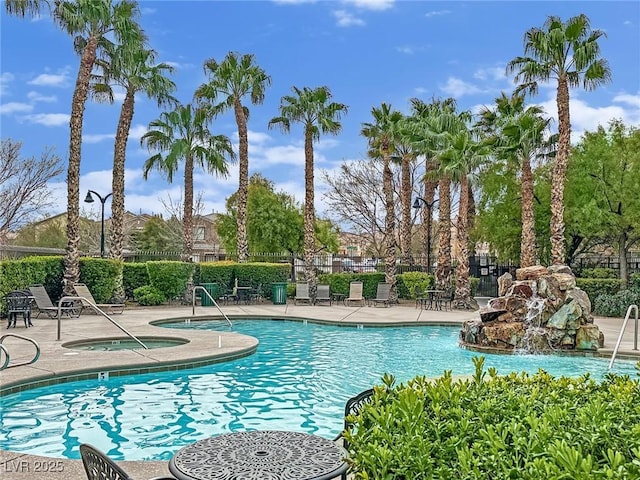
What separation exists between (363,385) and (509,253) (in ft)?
63.5

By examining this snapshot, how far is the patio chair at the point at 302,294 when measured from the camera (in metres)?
21.0

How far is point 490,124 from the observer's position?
24859 millimetres

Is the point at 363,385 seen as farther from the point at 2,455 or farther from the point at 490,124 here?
the point at 490,124

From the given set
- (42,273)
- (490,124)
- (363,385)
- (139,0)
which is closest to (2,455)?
(363,385)

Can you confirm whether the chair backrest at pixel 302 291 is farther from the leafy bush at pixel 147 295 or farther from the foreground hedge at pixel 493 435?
the foreground hedge at pixel 493 435

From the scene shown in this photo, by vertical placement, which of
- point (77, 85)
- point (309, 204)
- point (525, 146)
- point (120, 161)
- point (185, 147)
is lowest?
point (309, 204)

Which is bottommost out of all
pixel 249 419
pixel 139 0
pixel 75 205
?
pixel 249 419

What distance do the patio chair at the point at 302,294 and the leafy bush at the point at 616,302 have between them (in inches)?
392

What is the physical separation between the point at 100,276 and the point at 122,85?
6.88 meters

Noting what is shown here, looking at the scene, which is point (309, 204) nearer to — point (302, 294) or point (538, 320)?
point (302, 294)

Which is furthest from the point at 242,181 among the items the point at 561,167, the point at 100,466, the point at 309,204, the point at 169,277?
the point at 100,466

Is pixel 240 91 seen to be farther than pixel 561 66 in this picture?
Yes

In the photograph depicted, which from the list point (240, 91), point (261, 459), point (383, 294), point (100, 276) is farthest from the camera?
point (240, 91)

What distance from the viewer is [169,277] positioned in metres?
19.6
